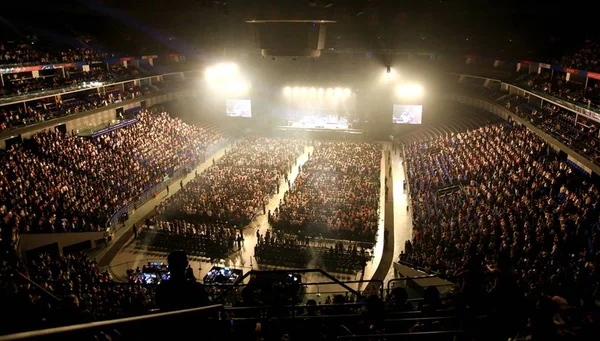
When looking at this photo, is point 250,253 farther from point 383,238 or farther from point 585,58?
point 585,58

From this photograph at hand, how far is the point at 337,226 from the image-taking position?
19.8 meters

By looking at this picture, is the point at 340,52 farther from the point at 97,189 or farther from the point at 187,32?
the point at 97,189

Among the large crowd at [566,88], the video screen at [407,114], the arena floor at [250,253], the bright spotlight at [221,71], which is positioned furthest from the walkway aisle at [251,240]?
the bright spotlight at [221,71]

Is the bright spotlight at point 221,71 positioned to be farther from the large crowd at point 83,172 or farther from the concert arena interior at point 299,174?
the large crowd at point 83,172

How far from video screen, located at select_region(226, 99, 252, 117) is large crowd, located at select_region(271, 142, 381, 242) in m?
16.2

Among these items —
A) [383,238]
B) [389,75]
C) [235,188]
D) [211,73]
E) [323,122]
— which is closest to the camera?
[383,238]

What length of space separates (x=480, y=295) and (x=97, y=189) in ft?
72.2

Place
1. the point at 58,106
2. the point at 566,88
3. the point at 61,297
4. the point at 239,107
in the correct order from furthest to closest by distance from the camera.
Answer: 1. the point at 239,107
2. the point at 58,106
3. the point at 566,88
4. the point at 61,297

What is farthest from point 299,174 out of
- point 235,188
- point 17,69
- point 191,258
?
point 17,69

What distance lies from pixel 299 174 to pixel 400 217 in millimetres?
7863

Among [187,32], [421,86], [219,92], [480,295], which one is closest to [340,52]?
[421,86]

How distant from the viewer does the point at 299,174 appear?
2800 centimetres

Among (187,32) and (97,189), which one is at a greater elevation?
(187,32)

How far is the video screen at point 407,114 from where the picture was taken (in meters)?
39.8
